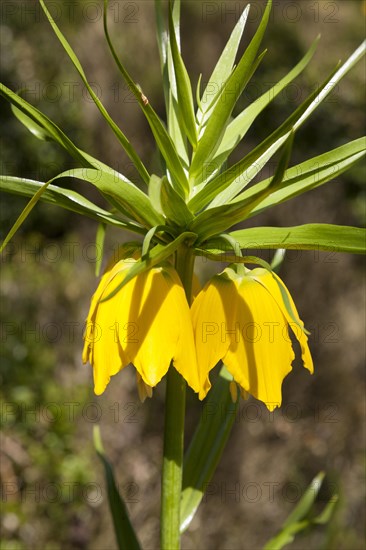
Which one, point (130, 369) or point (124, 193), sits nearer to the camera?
point (124, 193)

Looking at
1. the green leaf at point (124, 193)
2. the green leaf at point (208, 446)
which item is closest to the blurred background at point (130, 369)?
the green leaf at point (208, 446)

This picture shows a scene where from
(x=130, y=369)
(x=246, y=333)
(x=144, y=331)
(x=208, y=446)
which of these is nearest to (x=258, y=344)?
(x=246, y=333)

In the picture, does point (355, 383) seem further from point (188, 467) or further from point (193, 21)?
point (193, 21)

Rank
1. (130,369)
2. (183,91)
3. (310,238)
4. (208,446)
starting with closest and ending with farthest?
(310,238)
(183,91)
(208,446)
(130,369)

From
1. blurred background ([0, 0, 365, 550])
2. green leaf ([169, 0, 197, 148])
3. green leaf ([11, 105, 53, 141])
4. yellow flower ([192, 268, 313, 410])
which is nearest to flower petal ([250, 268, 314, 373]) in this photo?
yellow flower ([192, 268, 313, 410])

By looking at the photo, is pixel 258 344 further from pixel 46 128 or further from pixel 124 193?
pixel 46 128

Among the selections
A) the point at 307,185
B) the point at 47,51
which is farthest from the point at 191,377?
the point at 47,51

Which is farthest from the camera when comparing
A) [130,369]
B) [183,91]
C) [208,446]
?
[130,369]
